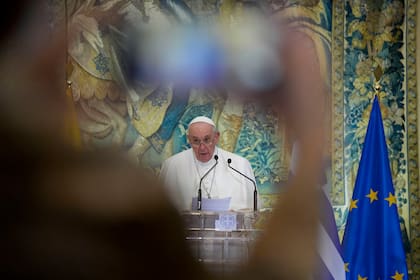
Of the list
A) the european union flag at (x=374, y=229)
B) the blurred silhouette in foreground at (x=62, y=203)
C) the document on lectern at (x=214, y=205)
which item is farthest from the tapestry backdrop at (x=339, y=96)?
the blurred silhouette in foreground at (x=62, y=203)

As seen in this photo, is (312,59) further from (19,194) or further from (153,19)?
(153,19)

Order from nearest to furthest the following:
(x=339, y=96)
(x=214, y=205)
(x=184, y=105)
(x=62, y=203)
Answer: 1. (x=62, y=203)
2. (x=214, y=205)
3. (x=339, y=96)
4. (x=184, y=105)

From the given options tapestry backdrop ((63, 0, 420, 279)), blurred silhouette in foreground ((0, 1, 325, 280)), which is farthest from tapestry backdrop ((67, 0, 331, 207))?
blurred silhouette in foreground ((0, 1, 325, 280))

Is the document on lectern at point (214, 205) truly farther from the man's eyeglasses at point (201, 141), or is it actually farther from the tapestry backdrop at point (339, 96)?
the man's eyeglasses at point (201, 141)

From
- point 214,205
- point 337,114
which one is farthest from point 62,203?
point 337,114

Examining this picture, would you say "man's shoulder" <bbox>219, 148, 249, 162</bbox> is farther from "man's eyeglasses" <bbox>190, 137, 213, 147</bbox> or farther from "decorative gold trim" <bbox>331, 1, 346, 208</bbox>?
"decorative gold trim" <bbox>331, 1, 346, 208</bbox>

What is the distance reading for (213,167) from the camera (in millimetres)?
6527

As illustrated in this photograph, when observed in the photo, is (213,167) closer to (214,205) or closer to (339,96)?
(214,205)

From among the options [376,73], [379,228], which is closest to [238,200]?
[379,228]

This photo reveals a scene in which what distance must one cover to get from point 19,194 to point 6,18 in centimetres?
12

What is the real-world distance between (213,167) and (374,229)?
174 cm

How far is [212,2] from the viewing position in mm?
6691

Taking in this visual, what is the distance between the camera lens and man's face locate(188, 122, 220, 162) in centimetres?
652

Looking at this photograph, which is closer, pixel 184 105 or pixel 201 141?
pixel 201 141
